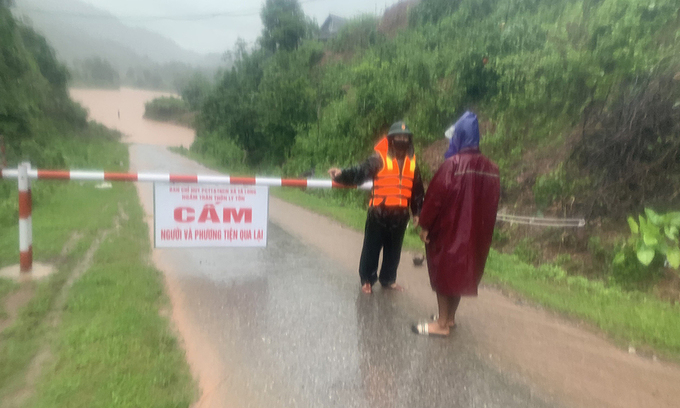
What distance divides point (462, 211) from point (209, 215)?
2.90m

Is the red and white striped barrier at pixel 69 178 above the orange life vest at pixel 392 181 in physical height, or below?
below

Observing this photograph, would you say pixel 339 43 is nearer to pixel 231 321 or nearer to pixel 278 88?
pixel 278 88

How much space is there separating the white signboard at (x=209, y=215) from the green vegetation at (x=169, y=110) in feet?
29.4

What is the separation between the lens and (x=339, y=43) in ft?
97.5

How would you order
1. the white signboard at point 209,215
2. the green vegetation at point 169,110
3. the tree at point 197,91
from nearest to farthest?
the white signboard at point 209,215 < the green vegetation at point 169,110 < the tree at point 197,91

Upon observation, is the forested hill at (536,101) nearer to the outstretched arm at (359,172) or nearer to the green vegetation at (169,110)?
the green vegetation at (169,110)

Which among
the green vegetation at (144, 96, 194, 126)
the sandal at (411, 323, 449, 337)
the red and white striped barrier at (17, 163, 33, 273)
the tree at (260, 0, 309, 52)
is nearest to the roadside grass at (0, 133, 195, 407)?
the red and white striped barrier at (17, 163, 33, 273)

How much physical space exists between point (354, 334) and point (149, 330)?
167cm

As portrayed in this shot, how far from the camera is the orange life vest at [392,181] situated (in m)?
4.28

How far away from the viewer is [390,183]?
432 centimetres

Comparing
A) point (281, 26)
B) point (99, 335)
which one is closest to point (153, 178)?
point (99, 335)

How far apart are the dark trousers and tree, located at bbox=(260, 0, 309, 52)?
2812 cm

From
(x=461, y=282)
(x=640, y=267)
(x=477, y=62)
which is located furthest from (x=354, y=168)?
(x=477, y=62)

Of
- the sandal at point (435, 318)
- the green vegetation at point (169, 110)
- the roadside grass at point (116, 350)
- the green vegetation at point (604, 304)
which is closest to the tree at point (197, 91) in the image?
the green vegetation at point (169, 110)
